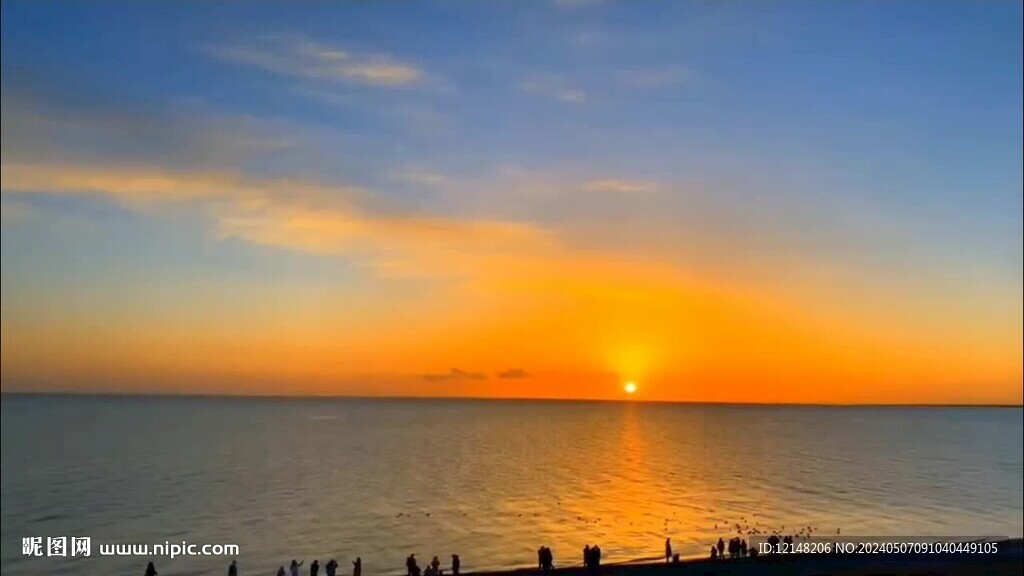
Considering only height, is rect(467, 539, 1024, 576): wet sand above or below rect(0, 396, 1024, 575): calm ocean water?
above

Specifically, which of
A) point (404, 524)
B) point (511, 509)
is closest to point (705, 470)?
point (511, 509)

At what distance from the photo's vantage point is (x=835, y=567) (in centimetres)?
3497

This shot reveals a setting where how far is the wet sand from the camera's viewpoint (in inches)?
1350

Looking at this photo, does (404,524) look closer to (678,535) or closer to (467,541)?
(467,541)

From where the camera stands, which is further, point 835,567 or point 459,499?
point 459,499

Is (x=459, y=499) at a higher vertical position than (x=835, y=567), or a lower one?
lower

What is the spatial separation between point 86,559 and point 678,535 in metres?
40.1

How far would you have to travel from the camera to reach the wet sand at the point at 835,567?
34.3 m

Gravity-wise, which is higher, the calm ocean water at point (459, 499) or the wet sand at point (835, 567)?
the wet sand at point (835, 567)

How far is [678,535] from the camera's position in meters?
61.1

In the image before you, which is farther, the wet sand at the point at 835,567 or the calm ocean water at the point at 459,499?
the calm ocean water at the point at 459,499

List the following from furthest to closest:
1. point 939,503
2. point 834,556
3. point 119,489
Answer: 1. point 119,489
2. point 939,503
3. point 834,556

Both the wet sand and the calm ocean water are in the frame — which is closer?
the wet sand

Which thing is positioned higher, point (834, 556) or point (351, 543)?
point (834, 556)
